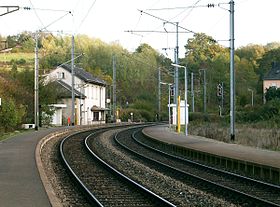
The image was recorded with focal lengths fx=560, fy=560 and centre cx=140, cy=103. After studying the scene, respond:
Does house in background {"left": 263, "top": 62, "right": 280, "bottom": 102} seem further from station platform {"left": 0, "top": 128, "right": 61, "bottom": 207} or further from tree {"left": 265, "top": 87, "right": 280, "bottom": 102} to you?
station platform {"left": 0, "top": 128, "right": 61, "bottom": 207}

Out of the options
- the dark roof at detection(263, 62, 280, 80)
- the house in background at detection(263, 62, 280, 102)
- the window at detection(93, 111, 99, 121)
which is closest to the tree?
the house in background at detection(263, 62, 280, 102)

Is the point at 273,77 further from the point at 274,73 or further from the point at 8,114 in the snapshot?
the point at 8,114

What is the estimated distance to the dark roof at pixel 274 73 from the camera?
105938 millimetres

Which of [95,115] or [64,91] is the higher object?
[64,91]

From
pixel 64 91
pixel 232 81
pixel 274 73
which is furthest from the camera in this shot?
pixel 274 73

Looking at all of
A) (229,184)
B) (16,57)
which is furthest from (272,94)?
(229,184)

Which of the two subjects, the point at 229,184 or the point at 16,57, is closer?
the point at 229,184

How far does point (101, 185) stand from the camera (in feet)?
52.9

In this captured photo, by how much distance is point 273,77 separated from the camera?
347 ft

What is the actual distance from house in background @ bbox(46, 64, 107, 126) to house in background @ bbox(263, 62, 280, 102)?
103ft

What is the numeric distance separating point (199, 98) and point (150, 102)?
9060 mm

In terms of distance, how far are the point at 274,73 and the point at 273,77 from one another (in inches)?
47.3

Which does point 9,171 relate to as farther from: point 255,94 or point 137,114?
point 255,94

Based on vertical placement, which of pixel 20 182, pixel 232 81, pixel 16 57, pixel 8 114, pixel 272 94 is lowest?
pixel 20 182
